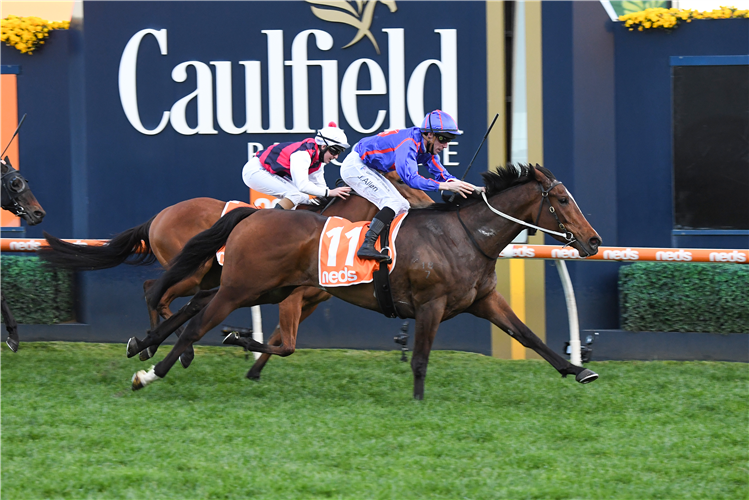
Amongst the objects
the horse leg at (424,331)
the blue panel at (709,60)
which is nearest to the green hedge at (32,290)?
the horse leg at (424,331)

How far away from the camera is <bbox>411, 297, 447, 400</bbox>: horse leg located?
480 cm

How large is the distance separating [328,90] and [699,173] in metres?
2.99

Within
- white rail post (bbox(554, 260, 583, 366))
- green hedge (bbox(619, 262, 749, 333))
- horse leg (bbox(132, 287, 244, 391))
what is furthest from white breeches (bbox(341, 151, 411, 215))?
green hedge (bbox(619, 262, 749, 333))

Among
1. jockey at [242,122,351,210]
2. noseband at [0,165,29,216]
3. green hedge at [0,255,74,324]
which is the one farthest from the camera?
green hedge at [0,255,74,324]

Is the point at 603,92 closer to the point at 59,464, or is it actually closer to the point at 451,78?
the point at 451,78

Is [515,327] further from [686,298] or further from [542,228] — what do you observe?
[686,298]

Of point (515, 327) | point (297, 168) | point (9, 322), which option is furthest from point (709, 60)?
point (9, 322)

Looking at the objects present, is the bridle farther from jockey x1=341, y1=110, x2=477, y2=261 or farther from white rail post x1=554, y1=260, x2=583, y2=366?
white rail post x1=554, y1=260, x2=583, y2=366

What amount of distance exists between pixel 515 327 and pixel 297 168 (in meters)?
1.75

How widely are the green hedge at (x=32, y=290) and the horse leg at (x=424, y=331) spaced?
3.49 metres

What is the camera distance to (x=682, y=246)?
259 inches

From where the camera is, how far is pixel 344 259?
4.80 metres

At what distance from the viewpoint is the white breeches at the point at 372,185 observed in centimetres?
512

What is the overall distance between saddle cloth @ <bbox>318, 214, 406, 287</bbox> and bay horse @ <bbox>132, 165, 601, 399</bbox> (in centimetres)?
6
